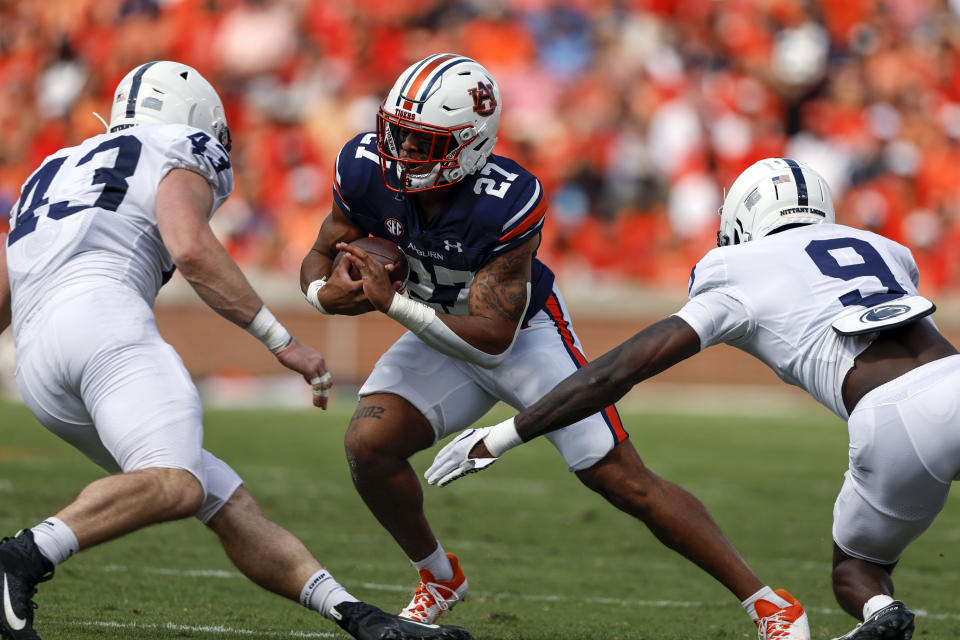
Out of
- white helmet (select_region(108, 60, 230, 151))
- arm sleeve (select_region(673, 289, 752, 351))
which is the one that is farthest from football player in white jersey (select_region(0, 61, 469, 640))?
arm sleeve (select_region(673, 289, 752, 351))

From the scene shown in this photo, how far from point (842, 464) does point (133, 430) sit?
7.22m

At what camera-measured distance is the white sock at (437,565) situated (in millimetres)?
4371

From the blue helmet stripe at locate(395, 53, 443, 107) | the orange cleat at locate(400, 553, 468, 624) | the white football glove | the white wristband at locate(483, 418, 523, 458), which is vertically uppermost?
the blue helmet stripe at locate(395, 53, 443, 107)

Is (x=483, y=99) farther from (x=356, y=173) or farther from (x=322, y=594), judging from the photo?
(x=322, y=594)

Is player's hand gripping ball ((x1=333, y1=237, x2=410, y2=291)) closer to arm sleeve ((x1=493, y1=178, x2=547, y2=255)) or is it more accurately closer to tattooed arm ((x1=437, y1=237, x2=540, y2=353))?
tattooed arm ((x1=437, y1=237, x2=540, y2=353))

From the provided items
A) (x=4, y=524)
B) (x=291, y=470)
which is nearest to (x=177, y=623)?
(x=4, y=524)

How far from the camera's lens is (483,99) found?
4.29 meters

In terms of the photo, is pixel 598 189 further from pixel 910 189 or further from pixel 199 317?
pixel 199 317

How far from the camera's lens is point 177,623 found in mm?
4031

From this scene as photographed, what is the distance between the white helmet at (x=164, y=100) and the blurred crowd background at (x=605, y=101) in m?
9.10

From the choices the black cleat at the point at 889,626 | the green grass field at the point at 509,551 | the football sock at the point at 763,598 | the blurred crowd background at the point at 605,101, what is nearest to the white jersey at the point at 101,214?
the green grass field at the point at 509,551

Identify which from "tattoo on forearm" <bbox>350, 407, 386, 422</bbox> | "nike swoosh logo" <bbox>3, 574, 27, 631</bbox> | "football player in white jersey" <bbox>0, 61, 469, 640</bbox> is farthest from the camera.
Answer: "tattoo on forearm" <bbox>350, 407, 386, 422</bbox>

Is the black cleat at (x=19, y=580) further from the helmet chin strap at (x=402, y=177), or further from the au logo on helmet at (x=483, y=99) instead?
the au logo on helmet at (x=483, y=99)

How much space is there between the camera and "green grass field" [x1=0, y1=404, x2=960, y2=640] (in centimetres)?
432
